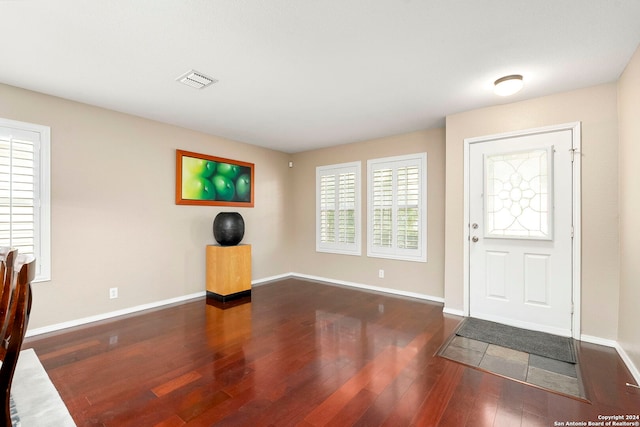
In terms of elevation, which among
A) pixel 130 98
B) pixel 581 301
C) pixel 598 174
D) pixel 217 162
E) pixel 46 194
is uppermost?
pixel 130 98

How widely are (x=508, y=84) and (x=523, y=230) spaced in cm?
154

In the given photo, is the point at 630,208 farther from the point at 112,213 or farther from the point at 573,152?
the point at 112,213

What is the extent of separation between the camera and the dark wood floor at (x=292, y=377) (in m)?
1.77

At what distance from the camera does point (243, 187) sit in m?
4.93

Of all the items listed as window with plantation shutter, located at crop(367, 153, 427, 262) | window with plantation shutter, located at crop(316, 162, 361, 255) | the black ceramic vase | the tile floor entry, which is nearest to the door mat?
the tile floor entry

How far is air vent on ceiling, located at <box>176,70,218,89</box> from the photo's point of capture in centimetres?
260

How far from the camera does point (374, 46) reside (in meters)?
2.19

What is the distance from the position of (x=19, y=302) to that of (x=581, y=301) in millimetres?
4096

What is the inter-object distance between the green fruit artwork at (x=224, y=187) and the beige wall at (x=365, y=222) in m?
1.47

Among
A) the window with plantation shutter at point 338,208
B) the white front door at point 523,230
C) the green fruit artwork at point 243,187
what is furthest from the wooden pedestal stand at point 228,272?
the white front door at point 523,230

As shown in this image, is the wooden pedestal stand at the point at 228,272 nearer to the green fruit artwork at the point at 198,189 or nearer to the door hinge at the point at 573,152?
the green fruit artwork at the point at 198,189

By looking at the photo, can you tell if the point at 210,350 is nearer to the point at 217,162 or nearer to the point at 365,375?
the point at 365,375

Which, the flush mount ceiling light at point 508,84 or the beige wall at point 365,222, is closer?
the flush mount ceiling light at point 508,84

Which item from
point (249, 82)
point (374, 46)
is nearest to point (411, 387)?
point (374, 46)
